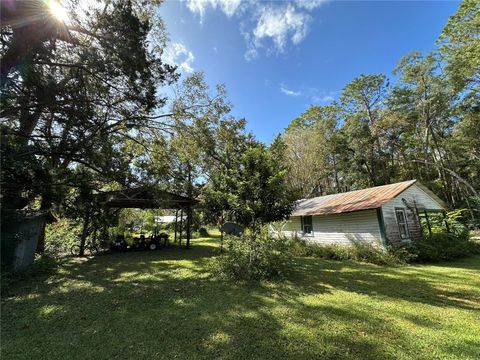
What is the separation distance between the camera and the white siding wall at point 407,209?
426 inches

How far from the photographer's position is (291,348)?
325 cm

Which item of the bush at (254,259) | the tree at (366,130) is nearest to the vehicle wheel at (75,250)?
the bush at (254,259)

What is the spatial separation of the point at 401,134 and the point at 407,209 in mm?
17595

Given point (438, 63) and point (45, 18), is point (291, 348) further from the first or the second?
point (438, 63)

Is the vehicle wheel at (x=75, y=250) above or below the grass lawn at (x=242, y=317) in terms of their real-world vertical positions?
above

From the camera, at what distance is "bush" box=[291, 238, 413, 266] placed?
963 centimetres

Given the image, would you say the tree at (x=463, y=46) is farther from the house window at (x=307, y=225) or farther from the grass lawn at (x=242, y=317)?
the grass lawn at (x=242, y=317)

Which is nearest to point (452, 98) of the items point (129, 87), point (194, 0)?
point (194, 0)

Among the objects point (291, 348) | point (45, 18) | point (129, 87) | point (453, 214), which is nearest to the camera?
point (291, 348)

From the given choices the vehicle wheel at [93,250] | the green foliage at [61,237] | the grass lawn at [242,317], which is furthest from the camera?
the green foliage at [61,237]

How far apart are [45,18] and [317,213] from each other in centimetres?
1313

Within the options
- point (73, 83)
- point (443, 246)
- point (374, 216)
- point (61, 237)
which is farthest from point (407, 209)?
point (61, 237)

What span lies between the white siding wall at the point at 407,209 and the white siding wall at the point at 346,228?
1.82 feet

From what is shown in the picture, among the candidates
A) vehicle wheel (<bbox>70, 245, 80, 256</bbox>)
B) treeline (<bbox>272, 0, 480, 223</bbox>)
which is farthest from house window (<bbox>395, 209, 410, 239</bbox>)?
vehicle wheel (<bbox>70, 245, 80, 256</bbox>)
